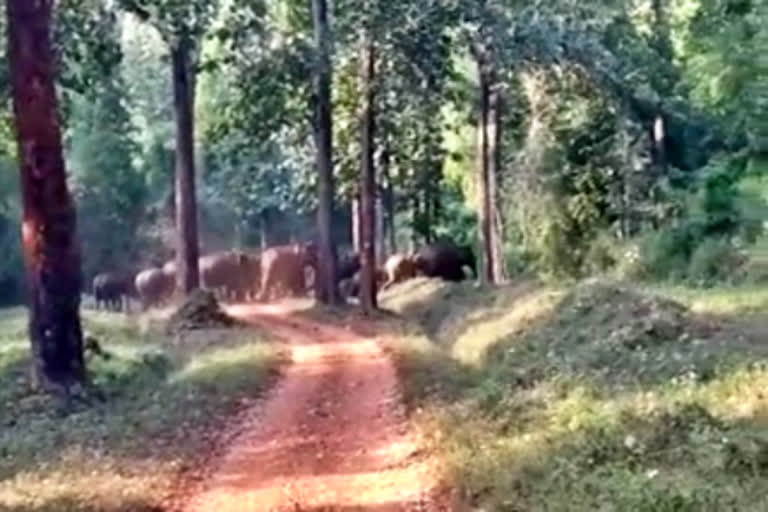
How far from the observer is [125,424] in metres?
18.2

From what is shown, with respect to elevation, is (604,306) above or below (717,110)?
below

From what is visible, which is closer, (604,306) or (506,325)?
(604,306)

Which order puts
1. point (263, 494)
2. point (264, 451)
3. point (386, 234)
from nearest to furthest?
1. point (263, 494)
2. point (264, 451)
3. point (386, 234)

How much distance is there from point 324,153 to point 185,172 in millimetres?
3923

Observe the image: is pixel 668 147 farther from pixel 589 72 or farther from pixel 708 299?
pixel 708 299

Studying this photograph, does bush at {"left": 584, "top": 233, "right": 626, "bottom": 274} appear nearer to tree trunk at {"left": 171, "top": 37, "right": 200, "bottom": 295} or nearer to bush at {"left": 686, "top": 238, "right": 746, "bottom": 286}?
bush at {"left": 686, "top": 238, "right": 746, "bottom": 286}

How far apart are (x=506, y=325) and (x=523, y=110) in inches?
749

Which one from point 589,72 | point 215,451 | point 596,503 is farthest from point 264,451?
point 589,72

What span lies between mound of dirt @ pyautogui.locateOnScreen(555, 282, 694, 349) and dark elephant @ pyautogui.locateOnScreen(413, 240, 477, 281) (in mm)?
27316

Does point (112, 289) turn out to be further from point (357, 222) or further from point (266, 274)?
point (357, 222)

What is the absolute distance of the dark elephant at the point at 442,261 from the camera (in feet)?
182

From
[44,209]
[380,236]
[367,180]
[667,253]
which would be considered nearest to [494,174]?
[367,180]

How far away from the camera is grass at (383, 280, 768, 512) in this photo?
1192cm

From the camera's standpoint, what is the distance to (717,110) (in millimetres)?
39750
